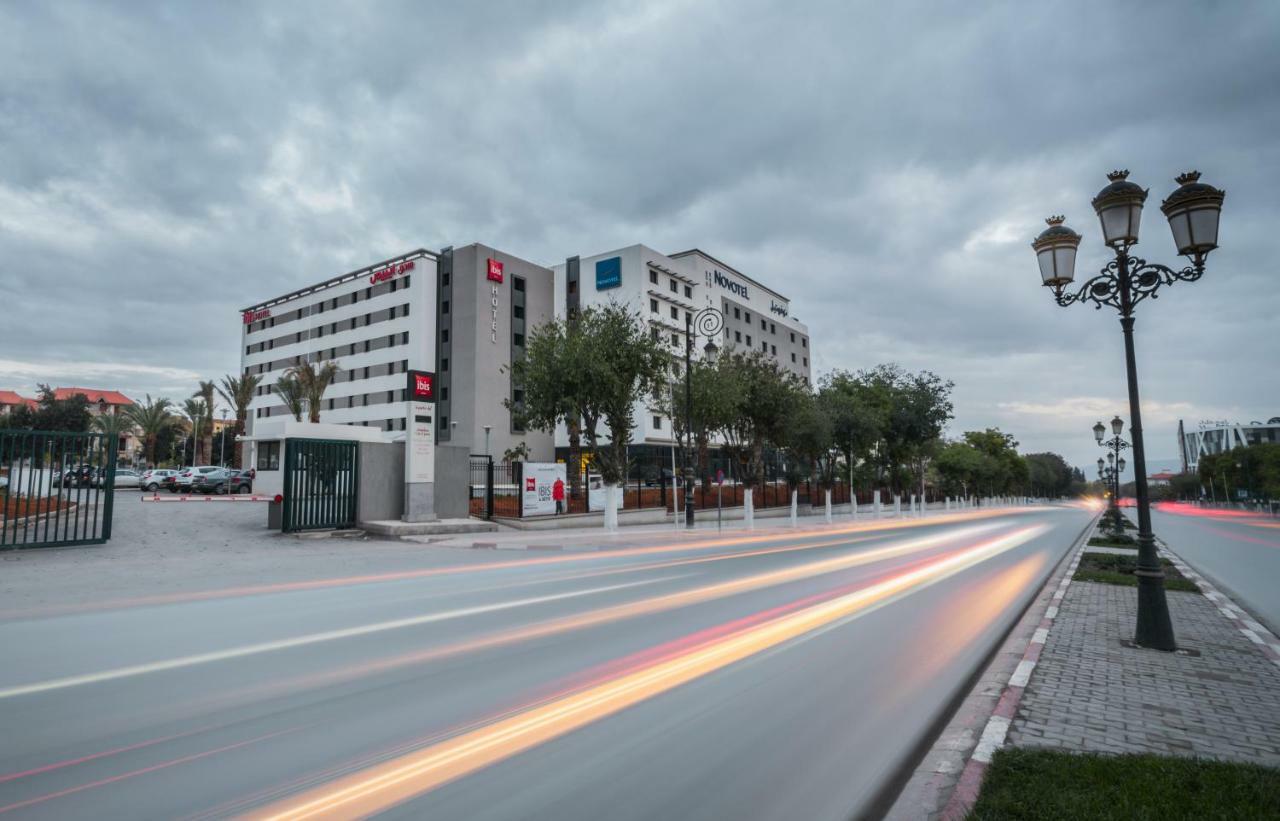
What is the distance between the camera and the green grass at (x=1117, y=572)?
1103cm

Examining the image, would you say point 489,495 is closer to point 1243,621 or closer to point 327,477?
point 327,477

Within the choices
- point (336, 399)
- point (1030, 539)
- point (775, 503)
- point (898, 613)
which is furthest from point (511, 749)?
point (336, 399)

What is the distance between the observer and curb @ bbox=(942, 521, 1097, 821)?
3127mm

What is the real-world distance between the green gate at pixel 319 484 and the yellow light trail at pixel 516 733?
14.3 meters

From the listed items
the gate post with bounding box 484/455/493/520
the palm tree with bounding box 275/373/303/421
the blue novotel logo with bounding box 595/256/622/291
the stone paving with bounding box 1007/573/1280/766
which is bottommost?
the stone paving with bounding box 1007/573/1280/766

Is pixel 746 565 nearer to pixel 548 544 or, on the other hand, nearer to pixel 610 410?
pixel 548 544

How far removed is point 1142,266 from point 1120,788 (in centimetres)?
662

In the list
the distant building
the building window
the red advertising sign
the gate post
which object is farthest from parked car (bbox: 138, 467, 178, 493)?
the distant building

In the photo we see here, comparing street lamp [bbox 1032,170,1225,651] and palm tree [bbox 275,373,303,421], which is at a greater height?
palm tree [bbox 275,373,303,421]

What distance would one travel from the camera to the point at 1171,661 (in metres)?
6.00

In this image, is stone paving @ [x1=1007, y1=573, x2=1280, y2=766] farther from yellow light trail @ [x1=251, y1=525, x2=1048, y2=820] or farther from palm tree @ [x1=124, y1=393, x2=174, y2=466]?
palm tree @ [x1=124, y1=393, x2=174, y2=466]

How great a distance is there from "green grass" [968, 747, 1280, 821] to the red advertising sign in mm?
18705

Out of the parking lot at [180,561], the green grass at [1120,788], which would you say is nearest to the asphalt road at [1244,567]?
the green grass at [1120,788]

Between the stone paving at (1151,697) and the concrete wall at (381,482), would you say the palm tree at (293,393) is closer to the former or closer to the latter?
the concrete wall at (381,482)
